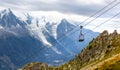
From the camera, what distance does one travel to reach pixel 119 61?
391 feet

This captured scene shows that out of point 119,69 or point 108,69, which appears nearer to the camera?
point 119,69

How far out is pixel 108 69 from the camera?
114 meters

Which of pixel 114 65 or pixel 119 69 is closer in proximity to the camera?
pixel 119 69

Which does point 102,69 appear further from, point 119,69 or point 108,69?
point 119,69

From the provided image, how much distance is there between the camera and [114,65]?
4500 inches

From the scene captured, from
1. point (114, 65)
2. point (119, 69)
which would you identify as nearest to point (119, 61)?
point (114, 65)

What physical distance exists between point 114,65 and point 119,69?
331 inches

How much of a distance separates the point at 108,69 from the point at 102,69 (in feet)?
17.4

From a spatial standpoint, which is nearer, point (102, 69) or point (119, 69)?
point (119, 69)

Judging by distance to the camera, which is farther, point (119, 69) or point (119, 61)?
point (119, 61)

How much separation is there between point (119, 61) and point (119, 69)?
13576 millimetres

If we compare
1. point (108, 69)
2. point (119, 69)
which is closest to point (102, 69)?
point (108, 69)

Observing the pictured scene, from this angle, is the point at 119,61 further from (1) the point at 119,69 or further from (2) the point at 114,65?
(1) the point at 119,69

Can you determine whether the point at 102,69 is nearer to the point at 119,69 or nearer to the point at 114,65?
the point at 114,65
